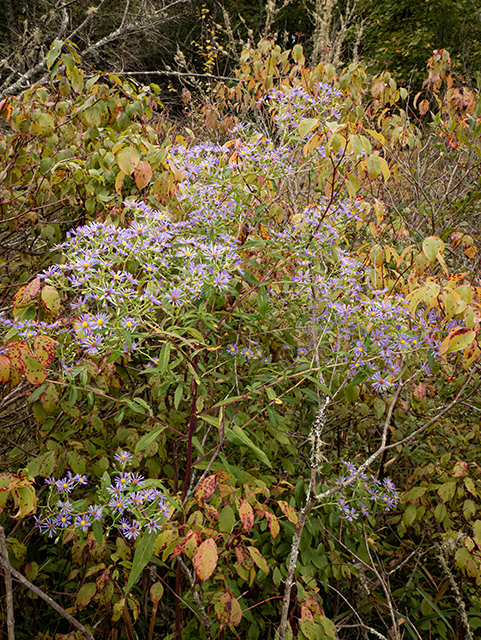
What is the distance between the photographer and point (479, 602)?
65.2 inches

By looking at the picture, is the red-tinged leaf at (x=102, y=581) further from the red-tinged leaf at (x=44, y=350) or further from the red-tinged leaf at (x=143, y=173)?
the red-tinged leaf at (x=143, y=173)

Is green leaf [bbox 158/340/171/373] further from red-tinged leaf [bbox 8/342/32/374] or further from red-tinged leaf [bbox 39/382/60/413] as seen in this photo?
red-tinged leaf [bbox 39/382/60/413]

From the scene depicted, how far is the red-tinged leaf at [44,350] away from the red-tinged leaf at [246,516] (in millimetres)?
634

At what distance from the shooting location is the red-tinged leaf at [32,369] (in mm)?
1104

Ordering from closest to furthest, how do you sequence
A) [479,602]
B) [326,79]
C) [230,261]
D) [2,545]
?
1. [2,545]
2. [230,261]
3. [479,602]
4. [326,79]

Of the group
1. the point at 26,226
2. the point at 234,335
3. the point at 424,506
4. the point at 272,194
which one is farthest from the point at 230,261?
the point at 26,226

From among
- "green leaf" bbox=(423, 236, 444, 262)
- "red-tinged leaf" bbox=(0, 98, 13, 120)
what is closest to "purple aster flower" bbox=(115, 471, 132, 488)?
"green leaf" bbox=(423, 236, 444, 262)

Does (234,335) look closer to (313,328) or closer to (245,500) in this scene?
(313,328)

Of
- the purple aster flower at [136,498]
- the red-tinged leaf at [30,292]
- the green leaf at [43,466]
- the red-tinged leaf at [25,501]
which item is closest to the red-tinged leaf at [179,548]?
the purple aster flower at [136,498]

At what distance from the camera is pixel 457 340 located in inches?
47.2

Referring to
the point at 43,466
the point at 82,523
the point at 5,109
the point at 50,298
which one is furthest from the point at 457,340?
the point at 5,109

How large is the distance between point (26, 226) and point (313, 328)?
1552mm

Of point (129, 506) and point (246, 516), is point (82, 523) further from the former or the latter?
point (246, 516)

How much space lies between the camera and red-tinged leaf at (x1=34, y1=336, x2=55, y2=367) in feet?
3.67
